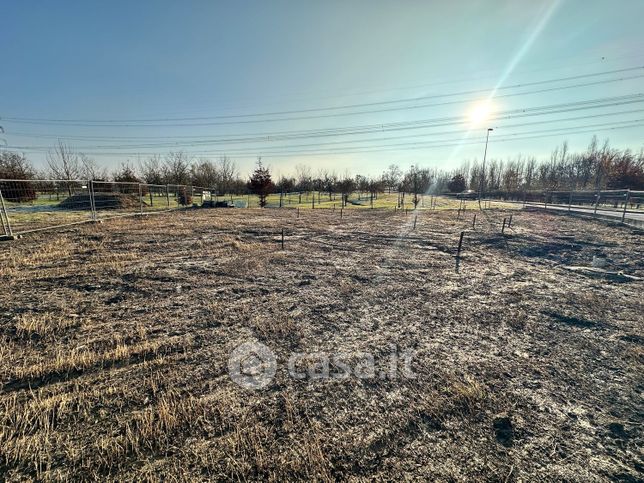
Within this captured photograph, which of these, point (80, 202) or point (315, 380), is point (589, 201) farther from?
point (80, 202)

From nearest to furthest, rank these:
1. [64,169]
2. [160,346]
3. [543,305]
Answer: [160,346]
[543,305]
[64,169]

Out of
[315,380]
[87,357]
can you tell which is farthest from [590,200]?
[87,357]

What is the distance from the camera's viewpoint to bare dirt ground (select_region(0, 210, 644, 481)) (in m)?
1.73

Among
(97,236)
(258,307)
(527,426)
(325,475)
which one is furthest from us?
(97,236)

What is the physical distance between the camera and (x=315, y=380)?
2477 mm

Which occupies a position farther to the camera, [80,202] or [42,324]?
[80,202]

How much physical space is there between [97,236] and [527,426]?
1208 centimetres

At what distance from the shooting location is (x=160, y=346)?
2.95m

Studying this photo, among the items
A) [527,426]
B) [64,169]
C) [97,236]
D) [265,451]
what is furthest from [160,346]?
[64,169]

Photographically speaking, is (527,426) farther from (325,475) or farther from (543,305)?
(543,305)

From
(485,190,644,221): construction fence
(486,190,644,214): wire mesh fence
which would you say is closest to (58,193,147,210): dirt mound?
(485,190,644,221): construction fence

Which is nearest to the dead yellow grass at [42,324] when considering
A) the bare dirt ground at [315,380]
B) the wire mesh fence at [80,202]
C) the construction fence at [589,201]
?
the bare dirt ground at [315,380]

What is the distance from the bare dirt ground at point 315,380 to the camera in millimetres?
1727

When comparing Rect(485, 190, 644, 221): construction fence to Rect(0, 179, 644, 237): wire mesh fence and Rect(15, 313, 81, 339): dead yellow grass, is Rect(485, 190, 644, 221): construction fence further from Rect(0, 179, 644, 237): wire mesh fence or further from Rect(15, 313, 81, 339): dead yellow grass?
Rect(15, 313, 81, 339): dead yellow grass
